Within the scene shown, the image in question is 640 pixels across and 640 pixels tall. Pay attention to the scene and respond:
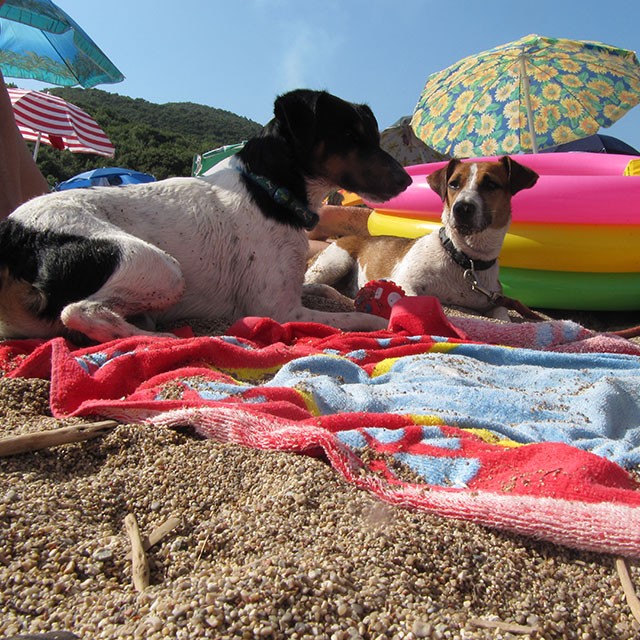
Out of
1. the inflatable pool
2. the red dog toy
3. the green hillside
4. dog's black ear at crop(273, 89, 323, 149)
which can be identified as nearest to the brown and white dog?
the inflatable pool

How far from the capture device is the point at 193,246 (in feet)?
10.0

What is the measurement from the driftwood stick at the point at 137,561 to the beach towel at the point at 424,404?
411 millimetres

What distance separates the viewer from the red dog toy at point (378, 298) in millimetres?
3453

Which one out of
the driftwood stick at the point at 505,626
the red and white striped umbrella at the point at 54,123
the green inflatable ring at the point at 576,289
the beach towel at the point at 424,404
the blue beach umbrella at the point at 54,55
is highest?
the blue beach umbrella at the point at 54,55

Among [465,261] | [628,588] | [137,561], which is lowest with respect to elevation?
[137,561]

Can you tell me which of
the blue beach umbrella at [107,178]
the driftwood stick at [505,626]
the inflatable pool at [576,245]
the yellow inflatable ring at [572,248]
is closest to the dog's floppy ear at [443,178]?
the inflatable pool at [576,245]

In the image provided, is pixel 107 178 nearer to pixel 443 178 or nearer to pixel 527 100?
pixel 527 100

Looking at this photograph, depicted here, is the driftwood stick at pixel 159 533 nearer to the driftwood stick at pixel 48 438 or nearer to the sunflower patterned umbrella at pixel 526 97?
the driftwood stick at pixel 48 438

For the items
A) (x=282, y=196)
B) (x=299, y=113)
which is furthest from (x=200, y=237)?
(x=299, y=113)

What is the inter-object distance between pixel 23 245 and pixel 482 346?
2.17 metres

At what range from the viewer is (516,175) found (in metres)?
4.24

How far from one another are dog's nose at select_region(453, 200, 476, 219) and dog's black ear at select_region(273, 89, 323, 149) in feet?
4.47

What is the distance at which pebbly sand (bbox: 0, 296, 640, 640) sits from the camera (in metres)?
0.84

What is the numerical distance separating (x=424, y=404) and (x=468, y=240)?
2.54 meters
